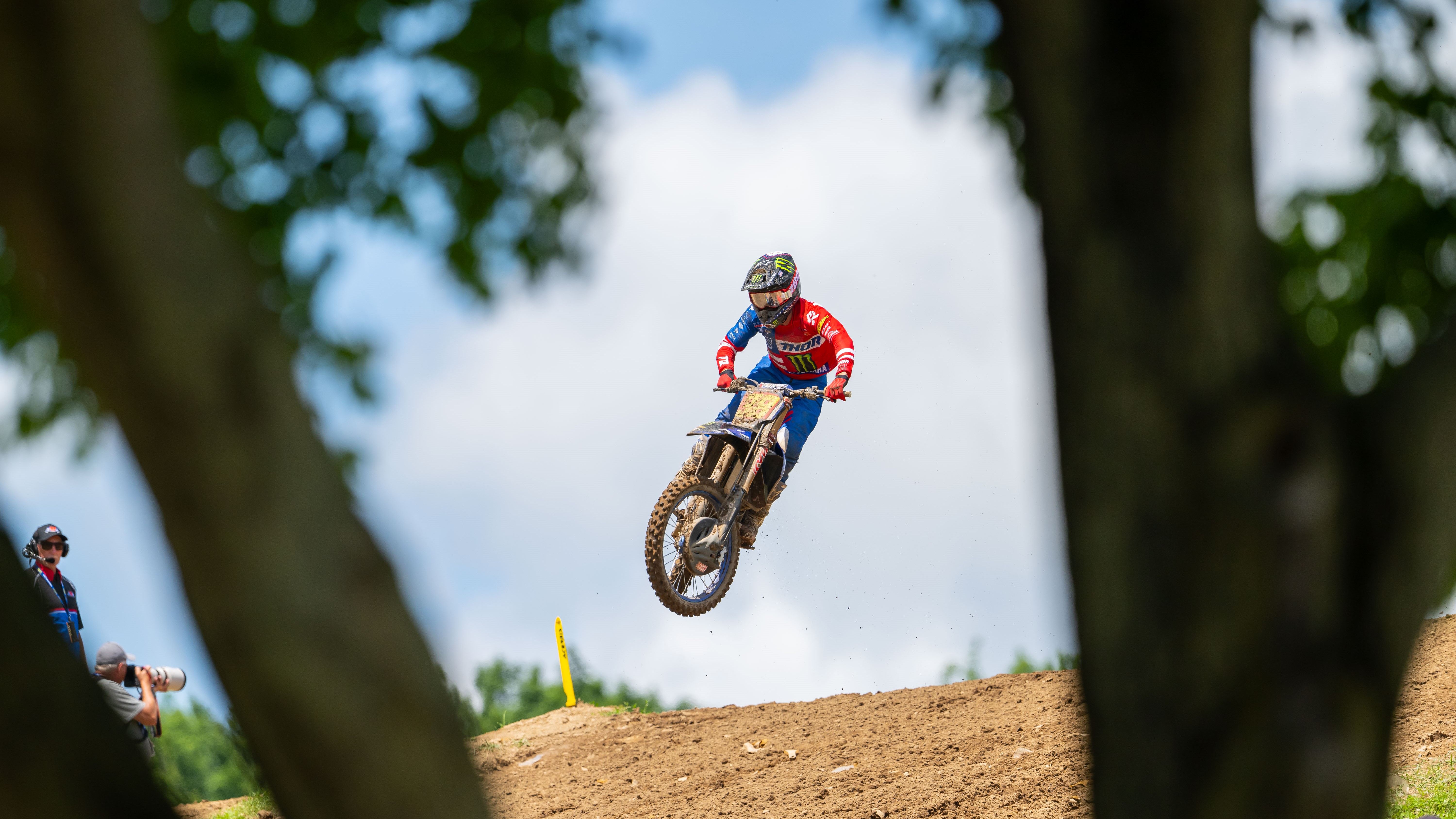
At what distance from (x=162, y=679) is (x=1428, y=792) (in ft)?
25.0

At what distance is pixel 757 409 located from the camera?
945 cm

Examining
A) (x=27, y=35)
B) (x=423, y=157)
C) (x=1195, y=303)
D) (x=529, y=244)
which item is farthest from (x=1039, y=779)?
(x=27, y=35)

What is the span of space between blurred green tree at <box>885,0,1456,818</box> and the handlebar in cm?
714

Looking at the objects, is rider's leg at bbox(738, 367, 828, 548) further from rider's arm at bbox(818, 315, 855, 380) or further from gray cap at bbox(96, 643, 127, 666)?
gray cap at bbox(96, 643, 127, 666)

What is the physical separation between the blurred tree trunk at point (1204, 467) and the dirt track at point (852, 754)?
14.9 feet

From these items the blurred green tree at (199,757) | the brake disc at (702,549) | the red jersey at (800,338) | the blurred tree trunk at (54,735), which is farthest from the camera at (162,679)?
the blurred tree trunk at (54,735)

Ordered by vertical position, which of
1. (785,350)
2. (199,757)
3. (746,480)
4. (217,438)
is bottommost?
(199,757)

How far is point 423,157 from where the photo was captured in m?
3.83

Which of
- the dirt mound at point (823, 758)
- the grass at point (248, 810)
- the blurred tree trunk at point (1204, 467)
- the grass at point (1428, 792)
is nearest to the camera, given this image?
the blurred tree trunk at point (1204, 467)

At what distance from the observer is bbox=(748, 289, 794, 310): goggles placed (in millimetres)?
9953

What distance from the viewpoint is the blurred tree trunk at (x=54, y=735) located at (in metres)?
1.56

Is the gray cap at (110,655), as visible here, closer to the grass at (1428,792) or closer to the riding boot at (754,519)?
the riding boot at (754,519)

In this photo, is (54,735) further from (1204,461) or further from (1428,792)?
(1428,792)

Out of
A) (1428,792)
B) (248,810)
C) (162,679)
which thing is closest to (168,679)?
(162,679)
